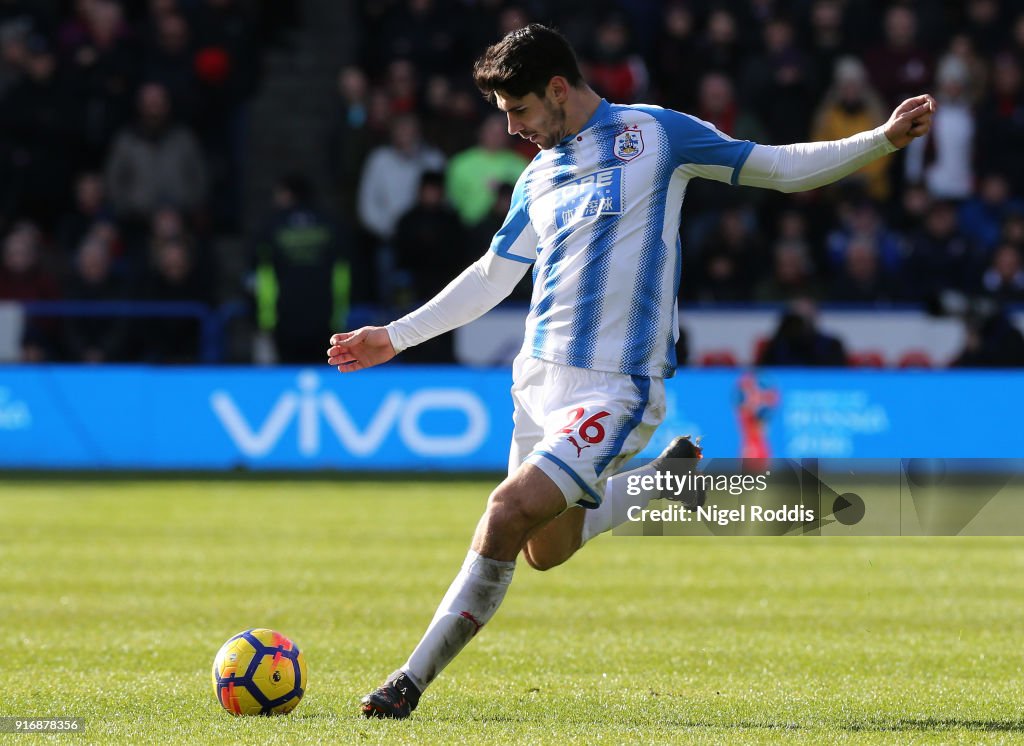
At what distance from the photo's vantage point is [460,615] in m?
6.04

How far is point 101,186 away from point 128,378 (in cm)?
300

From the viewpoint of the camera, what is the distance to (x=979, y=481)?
1636cm

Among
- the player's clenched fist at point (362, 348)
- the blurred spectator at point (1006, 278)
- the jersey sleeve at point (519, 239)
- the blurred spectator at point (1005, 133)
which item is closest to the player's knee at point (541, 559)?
the player's clenched fist at point (362, 348)

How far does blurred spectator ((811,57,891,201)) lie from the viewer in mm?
18953

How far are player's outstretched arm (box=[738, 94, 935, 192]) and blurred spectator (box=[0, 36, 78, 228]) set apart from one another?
1463cm

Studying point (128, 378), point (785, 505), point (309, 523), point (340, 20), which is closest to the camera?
point (785, 505)

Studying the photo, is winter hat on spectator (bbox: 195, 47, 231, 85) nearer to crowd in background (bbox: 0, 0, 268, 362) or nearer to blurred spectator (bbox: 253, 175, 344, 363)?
crowd in background (bbox: 0, 0, 268, 362)

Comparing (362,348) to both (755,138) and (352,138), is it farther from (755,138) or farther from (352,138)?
(755,138)

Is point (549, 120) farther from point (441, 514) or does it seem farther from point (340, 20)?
point (340, 20)

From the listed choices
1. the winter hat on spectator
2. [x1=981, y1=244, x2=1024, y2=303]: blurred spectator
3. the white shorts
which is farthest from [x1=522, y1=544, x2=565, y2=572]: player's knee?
the winter hat on spectator

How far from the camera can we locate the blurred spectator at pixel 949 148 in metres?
19.3

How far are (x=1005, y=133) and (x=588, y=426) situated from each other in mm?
14465

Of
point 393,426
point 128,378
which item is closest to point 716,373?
point 393,426

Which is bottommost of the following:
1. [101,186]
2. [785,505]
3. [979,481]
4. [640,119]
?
[979,481]
